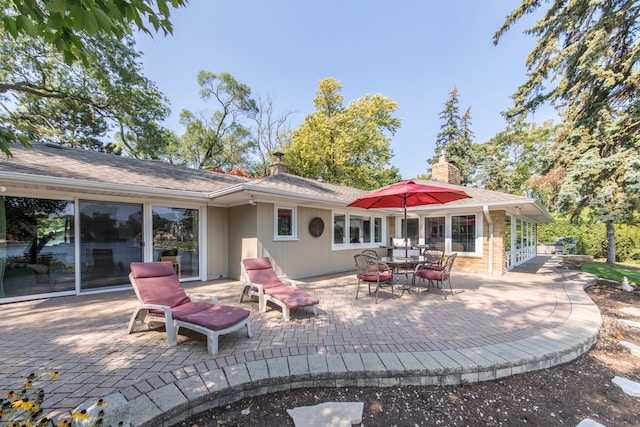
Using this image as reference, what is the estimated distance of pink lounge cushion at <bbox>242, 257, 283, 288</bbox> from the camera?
5230mm

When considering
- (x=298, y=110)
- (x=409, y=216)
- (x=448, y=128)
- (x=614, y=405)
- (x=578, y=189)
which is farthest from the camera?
(x=448, y=128)

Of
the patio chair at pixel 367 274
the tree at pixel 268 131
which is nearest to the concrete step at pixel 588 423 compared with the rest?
the patio chair at pixel 367 274

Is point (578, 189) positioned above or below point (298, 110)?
below

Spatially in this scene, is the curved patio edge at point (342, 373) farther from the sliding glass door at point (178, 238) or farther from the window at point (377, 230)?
the window at point (377, 230)

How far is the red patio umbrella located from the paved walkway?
92.4 inches

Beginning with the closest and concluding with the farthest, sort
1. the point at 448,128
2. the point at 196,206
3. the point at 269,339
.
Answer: the point at 269,339 → the point at 196,206 → the point at 448,128

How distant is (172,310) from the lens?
3707mm

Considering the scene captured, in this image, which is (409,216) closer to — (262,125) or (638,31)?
(638,31)

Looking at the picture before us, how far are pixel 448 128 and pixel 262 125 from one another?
17.7 meters

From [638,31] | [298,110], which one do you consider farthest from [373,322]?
[298,110]

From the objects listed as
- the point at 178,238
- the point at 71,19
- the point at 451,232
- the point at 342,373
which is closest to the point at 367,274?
the point at 342,373

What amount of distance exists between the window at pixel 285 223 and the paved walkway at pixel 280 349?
258cm

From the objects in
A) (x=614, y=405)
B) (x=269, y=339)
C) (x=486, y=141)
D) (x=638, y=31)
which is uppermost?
(x=486, y=141)

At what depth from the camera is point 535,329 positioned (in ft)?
13.3
